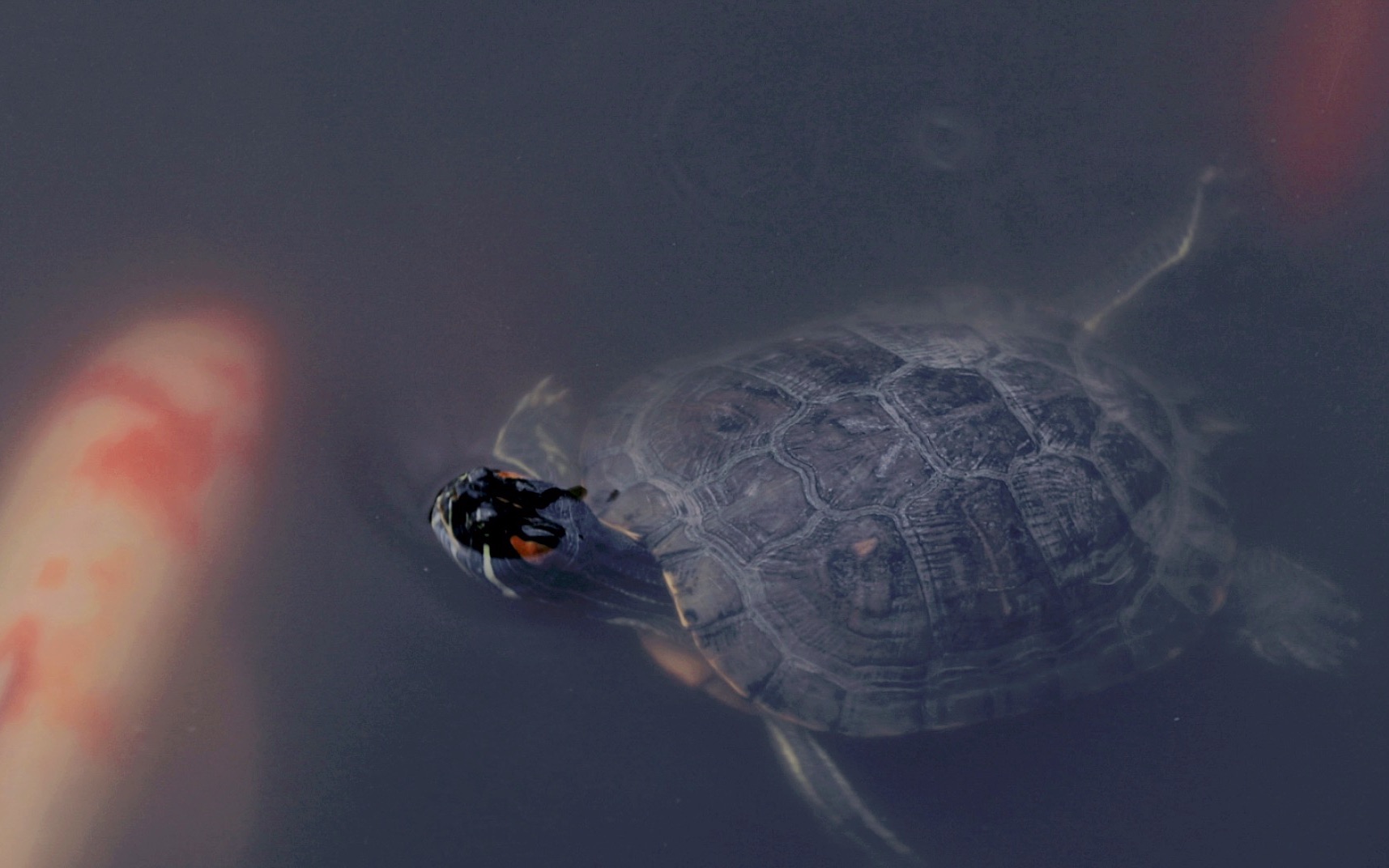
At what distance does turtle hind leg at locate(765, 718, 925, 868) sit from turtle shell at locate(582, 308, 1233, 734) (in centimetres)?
42

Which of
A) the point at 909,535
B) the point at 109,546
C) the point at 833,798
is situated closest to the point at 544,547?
the point at 909,535

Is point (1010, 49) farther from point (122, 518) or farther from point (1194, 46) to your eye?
point (122, 518)

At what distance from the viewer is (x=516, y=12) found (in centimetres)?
488

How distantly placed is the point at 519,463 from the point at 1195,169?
3.69m

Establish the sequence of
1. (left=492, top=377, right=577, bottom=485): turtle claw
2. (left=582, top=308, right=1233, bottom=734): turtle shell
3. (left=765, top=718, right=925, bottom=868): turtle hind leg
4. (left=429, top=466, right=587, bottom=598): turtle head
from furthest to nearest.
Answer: (left=492, top=377, right=577, bottom=485): turtle claw < (left=765, top=718, right=925, bottom=868): turtle hind leg < (left=429, top=466, right=587, bottom=598): turtle head < (left=582, top=308, right=1233, bottom=734): turtle shell

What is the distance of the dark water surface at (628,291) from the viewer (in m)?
3.73

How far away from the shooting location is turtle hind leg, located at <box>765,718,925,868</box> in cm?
371

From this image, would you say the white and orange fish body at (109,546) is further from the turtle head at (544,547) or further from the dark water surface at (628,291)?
the turtle head at (544,547)

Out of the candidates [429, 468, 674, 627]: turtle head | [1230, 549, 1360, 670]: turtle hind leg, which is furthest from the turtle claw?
[1230, 549, 1360, 670]: turtle hind leg

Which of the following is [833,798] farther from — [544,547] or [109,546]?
[109,546]

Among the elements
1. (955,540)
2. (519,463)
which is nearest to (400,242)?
(519,463)

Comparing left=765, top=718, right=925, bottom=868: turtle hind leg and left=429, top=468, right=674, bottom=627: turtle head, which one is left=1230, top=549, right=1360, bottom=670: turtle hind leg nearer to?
left=765, top=718, right=925, bottom=868: turtle hind leg

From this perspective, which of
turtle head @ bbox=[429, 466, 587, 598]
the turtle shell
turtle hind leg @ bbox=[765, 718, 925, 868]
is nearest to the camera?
the turtle shell

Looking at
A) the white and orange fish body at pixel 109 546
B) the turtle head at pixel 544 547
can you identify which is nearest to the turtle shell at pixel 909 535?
Answer: the turtle head at pixel 544 547
